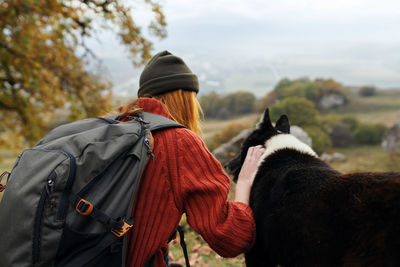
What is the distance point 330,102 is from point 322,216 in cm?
2492

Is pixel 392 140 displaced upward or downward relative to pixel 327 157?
upward

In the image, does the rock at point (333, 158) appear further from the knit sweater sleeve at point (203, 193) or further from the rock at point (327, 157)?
the knit sweater sleeve at point (203, 193)

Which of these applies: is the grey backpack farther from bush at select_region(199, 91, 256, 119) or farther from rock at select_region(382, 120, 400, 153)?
bush at select_region(199, 91, 256, 119)

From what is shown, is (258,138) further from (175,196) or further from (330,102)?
(330,102)

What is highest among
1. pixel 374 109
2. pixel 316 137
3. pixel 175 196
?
pixel 175 196

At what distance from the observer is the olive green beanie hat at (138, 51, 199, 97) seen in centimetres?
188

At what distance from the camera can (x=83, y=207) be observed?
1.35 meters

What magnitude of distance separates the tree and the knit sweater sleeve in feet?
18.6

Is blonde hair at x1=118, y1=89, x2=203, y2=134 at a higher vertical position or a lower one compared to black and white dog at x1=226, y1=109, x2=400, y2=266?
higher

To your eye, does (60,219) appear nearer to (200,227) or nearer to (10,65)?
(200,227)

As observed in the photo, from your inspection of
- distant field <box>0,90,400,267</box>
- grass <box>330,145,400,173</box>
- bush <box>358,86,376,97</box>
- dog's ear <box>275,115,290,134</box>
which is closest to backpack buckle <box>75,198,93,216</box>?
distant field <box>0,90,400,267</box>

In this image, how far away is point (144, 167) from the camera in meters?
1.54

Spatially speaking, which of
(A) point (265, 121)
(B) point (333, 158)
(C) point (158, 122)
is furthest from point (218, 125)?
(C) point (158, 122)

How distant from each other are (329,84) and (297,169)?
2390 centimetres
